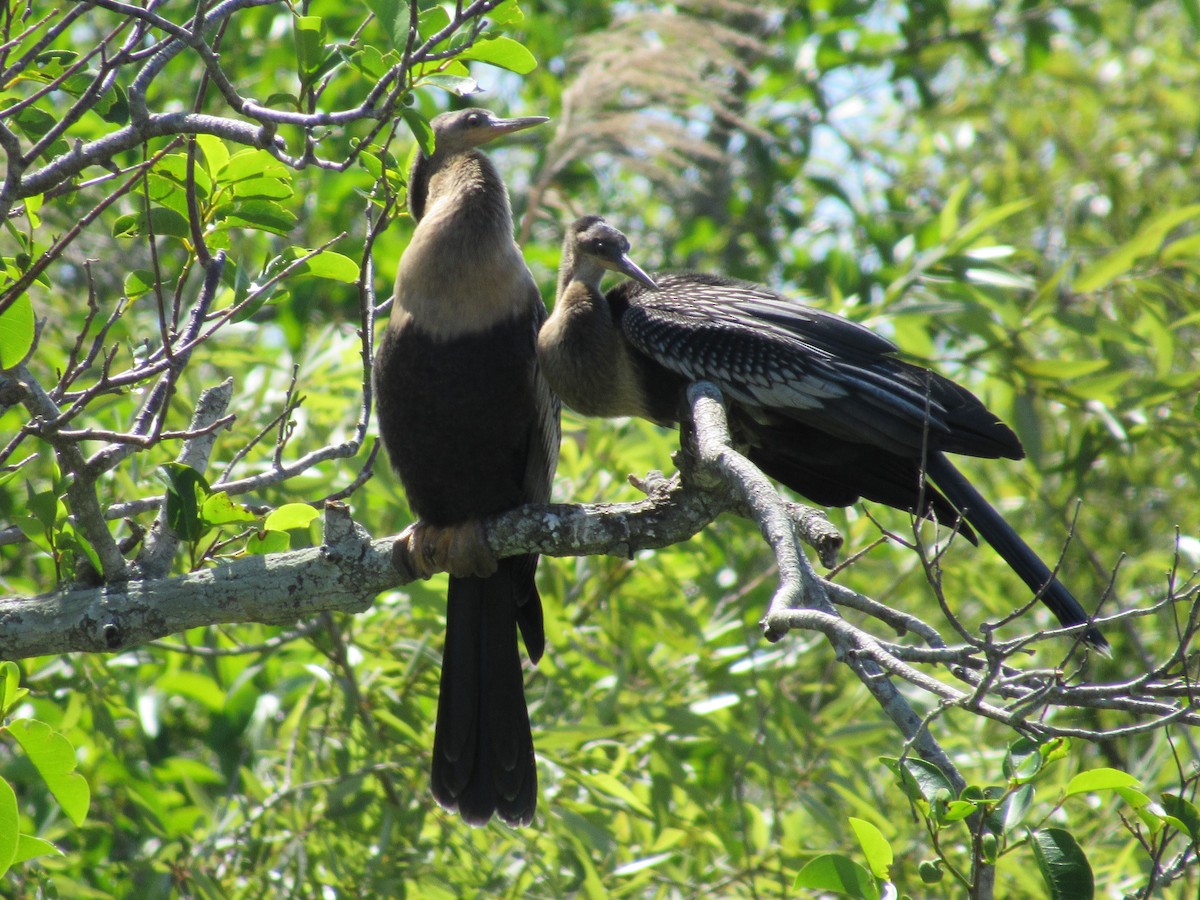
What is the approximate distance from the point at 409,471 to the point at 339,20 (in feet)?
7.48

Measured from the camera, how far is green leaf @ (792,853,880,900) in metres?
1.60

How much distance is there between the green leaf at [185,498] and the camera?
2.21 meters

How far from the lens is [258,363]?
12.3 ft

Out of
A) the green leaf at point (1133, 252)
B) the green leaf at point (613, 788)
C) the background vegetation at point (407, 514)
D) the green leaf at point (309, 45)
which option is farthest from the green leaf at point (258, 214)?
the green leaf at point (1133, 252)

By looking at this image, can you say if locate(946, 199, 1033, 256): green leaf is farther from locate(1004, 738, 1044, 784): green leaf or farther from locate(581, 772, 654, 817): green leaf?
locate(1004, 738, 1044, 784): green leaf

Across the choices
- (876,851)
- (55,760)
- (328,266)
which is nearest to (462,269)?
(328,266)

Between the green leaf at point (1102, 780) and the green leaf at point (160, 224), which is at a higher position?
the green leaf at point (160, 224)

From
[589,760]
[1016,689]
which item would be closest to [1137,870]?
[589,760]

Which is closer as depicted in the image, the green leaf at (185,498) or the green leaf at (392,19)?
the green leaf at (392,19)

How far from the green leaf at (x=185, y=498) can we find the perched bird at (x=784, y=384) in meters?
0.93

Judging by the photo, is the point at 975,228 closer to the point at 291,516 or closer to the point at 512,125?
the point at 512,125

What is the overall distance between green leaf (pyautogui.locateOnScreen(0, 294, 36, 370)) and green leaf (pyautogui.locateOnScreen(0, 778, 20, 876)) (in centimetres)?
69

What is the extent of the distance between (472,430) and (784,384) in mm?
849

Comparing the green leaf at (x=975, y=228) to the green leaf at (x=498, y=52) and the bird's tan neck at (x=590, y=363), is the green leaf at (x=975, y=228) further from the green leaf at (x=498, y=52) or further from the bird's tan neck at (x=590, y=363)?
the green leaf at (x=498, y=52)
